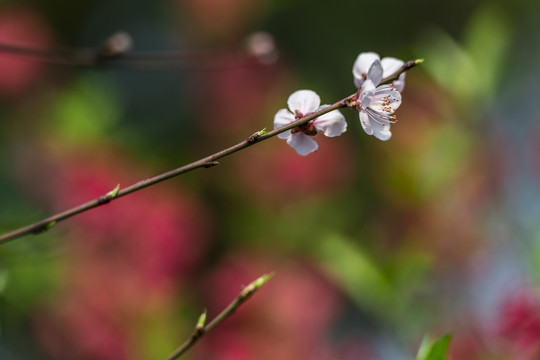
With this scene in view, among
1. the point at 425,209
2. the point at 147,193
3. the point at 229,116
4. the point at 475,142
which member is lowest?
the point at 425,209

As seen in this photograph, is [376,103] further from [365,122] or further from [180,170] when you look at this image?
[180,170]

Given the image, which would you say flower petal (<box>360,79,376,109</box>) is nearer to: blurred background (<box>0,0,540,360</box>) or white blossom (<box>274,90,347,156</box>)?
white blossom (<box>274,90,347,156</box>)

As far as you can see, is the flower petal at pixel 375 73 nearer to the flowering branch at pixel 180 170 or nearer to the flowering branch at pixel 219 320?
the flowering branch at pixel 180 170

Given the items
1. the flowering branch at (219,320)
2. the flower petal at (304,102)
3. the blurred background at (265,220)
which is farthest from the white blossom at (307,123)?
the blurred background at (265,220)

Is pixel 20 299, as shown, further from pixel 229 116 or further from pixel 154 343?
pixel 229 116

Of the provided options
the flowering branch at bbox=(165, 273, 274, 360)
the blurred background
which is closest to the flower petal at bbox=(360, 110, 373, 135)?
the flowering branch at bbox=(165, 273, 274, 360)

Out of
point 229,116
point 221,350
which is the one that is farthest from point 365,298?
point 229,116
